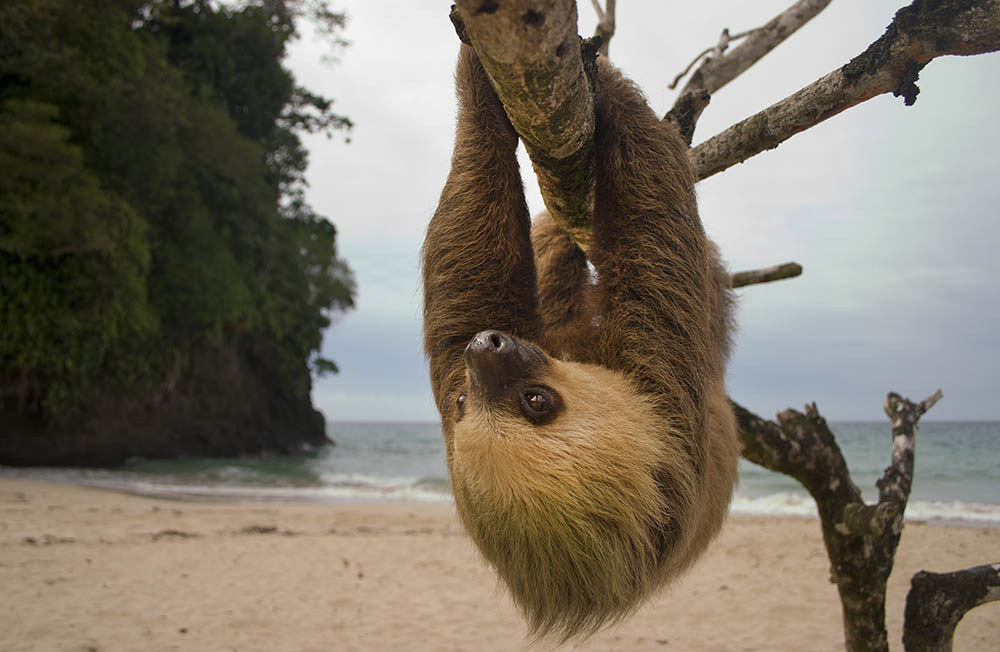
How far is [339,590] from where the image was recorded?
7.71 metres

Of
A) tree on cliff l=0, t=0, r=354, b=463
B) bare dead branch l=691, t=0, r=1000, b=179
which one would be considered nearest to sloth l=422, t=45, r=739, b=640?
bare dead branch l=691, t=0, r=1000, b=179

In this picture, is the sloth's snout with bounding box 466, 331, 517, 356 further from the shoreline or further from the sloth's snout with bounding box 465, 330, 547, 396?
the shoreline

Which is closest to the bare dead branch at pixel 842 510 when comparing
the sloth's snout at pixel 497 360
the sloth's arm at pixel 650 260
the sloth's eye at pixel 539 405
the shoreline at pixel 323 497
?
the sloth's arm at pixel 650 260

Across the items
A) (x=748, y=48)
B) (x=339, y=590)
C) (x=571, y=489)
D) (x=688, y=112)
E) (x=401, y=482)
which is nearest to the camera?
(x=571, y=489)

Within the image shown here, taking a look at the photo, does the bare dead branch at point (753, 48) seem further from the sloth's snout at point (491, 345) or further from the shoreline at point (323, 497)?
the shoreline at point (323, 497)

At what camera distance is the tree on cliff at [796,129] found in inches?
65.9

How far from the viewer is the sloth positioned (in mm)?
2248

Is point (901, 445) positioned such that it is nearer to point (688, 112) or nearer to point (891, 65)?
point (688, 112)

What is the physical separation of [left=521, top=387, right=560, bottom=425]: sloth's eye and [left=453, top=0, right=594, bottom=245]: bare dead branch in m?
0.74

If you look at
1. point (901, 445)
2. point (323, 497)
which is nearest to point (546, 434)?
point (901, 445)

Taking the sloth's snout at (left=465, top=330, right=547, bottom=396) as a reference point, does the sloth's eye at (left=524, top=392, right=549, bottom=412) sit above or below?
below

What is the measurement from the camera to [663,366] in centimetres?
239

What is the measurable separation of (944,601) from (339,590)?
20.2 ft

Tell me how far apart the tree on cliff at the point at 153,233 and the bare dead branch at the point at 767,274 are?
17234mm
